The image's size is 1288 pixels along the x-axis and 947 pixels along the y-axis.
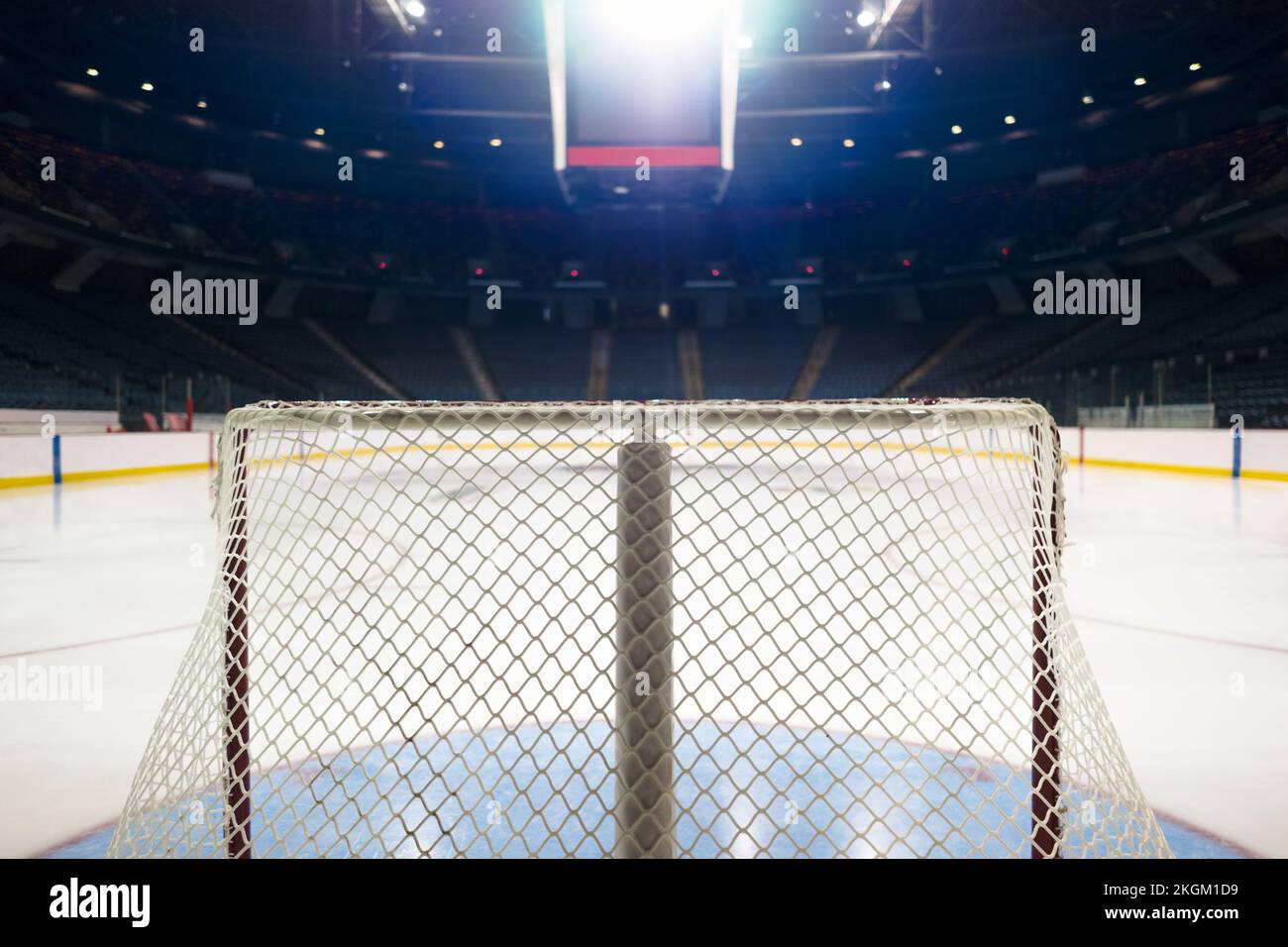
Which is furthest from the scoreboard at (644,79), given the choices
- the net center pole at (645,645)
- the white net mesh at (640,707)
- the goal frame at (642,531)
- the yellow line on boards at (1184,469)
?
the yellow line on boards at (1184,469)

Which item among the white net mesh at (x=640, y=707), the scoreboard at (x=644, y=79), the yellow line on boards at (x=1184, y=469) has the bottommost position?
the white net mesh at (x=640, y=707)

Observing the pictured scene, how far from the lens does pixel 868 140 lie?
28.0 meters

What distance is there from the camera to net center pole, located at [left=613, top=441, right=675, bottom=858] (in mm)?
1237

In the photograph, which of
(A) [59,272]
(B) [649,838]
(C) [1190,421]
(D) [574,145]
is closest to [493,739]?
(B) [649,838]

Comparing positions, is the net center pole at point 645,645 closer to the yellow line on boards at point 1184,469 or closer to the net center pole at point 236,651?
the net center pole at point 236,651

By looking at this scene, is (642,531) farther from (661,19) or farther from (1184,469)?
(1184,469)

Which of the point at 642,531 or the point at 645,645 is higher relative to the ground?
the point at 642,531

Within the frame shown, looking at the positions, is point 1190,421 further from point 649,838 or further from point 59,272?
point 59,272

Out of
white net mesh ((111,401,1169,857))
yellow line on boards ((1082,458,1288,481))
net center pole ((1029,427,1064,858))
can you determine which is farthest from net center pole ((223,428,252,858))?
yellow line on boards ((1082,458,1288,481))

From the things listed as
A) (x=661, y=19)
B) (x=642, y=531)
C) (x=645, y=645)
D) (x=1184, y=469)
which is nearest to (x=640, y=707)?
(x=645, y=645)

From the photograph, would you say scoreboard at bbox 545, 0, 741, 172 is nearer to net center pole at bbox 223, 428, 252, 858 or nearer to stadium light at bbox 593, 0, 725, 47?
stadium light at bbox 593, 0, 725, 47

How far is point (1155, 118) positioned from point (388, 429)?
30022 millimetres

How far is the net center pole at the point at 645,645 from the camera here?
4.06 feet

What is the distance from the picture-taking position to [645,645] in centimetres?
124
